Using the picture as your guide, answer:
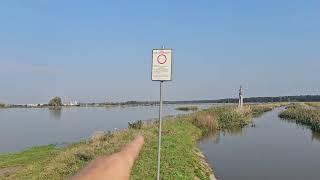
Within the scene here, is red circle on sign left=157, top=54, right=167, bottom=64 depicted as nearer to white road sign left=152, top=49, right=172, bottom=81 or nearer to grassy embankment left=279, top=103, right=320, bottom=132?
white road sign left=152, top=49, right=172, bottom=81

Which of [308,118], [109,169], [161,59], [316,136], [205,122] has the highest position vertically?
[161,59]

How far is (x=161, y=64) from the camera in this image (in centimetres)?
996

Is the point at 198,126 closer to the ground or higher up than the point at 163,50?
closer to the ground

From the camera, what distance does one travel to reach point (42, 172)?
15.5m

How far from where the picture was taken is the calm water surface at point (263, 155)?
20469 mm

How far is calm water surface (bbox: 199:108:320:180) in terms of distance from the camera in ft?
67.2

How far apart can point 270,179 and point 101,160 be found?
8.65 m

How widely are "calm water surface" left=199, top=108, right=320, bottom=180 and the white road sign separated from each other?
Result: 10455mm

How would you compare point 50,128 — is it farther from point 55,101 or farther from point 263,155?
point 55,101

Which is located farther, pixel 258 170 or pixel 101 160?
pixel 258 170

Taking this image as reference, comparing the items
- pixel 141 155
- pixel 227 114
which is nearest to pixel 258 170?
pixel 141 155

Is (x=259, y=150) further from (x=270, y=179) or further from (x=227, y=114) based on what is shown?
(x=227, y=114)

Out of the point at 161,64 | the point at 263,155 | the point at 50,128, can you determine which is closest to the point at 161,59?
the point at 161,64

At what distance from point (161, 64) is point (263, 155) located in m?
18.2
